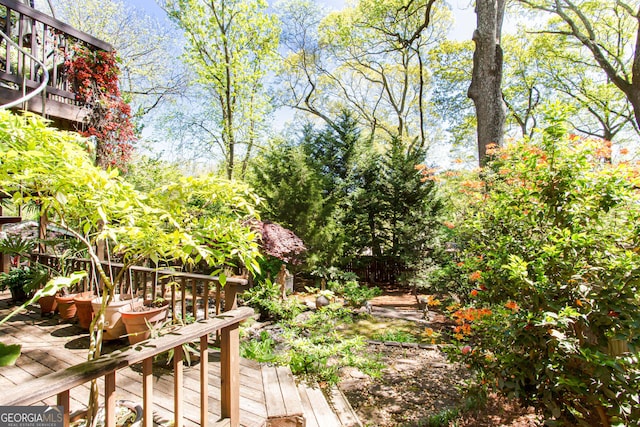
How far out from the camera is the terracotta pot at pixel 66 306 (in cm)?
351

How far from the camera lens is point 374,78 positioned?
53.1ft

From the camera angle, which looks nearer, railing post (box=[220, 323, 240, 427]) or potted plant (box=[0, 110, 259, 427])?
potted plant (box=[0, 110, 259, 427])

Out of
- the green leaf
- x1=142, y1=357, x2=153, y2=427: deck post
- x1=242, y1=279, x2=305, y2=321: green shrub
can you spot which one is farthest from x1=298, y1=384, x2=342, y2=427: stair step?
x1=242, y1=279, x2=305, y2=321: green shrub

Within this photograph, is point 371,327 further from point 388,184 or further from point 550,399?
point 388,184

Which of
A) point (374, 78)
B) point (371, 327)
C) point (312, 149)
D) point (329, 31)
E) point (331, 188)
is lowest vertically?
point (371, 327)

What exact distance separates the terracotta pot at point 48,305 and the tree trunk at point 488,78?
23.5 ft

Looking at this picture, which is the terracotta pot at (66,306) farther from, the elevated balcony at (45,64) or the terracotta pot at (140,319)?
the elevated balcony at (45,64)

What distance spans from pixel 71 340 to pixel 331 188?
7578mm

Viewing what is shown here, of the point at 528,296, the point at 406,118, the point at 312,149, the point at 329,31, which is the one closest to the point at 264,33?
the point at 329,31

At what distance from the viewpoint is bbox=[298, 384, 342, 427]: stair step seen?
241 centimetres

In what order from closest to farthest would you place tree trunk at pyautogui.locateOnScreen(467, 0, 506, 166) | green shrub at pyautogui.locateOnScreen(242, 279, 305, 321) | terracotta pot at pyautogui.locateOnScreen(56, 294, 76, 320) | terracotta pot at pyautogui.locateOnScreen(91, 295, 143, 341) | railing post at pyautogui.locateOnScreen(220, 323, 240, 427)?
railing post at pyautogui.locateOnScreen(220, 323, 240, 427), terracotta pot at pyautogui.locateOnScreen(91, 295, 143, 341), terracotta pot at pyautogui.locateOnScreen(56, 294, 76, 320), green shrub at pyautogui.locateOnScreen(242, 279, 305, 321), tree trunk at pyautogui.locateOnScreen(467, 0, 506, 166)

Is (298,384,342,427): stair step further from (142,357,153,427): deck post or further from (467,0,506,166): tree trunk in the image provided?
(467,0,506,166): tree trunk

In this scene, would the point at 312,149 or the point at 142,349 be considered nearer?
the point at 142,349

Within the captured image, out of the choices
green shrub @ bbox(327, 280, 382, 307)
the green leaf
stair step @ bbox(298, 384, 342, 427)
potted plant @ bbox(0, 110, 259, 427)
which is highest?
potted plant @ bbox(0, 110, 259, 427)
